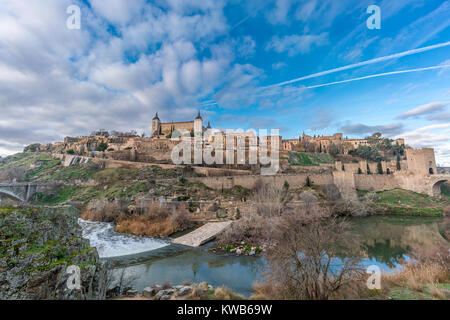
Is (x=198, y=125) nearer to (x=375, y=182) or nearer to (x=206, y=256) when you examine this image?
(x=375, y=182)

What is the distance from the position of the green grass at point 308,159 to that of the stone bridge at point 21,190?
158 ft

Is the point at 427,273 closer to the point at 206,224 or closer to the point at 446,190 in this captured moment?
the point at 206,224

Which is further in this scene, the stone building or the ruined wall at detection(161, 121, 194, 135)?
the ruined wall at detection(161, 121, 194, 135)

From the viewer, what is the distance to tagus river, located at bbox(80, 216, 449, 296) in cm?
958

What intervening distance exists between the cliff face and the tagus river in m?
2.35

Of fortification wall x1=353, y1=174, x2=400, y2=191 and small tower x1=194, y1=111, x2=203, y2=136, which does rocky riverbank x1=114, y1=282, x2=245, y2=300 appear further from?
small tower x1=194, y1=111, x2=203, y2=136

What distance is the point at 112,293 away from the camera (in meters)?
6.61

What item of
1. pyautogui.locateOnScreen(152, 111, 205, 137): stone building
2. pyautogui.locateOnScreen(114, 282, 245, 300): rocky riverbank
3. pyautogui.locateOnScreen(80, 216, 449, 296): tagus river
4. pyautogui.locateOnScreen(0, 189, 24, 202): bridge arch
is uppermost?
pyautogui.locateOnScreen(152, 111, 205, 137): stone building

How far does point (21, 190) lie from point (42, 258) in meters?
34.0

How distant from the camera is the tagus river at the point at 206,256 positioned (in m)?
9.58

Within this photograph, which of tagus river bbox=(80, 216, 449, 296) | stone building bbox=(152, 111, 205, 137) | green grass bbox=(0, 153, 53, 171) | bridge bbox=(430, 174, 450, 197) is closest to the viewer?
tagus river bbox=(80, 216, 449, 296)

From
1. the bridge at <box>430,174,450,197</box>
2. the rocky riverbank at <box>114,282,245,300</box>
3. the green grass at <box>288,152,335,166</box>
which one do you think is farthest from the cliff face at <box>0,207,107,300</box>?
the green grass at <box>288,152,335,166</box>
